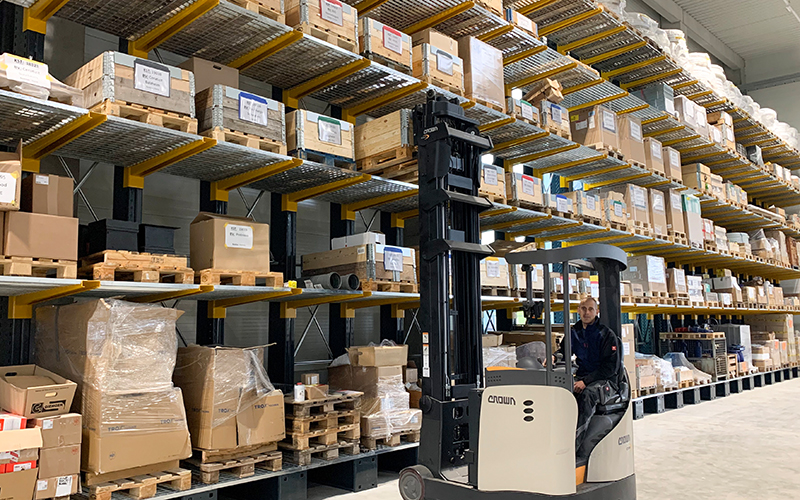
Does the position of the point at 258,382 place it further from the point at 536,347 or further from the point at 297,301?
the point at 536,347

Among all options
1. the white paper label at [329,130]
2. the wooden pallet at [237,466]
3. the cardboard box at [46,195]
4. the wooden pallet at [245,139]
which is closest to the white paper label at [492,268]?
the white paper label at [329,130]

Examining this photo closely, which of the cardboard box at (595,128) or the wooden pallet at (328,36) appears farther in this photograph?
the cardboard box at (595,128)

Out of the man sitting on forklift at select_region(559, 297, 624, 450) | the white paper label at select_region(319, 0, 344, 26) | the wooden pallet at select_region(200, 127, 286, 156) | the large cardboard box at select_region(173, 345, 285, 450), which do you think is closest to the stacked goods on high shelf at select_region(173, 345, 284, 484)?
the large cardboard box at select_region(173, 345, 285, 450)

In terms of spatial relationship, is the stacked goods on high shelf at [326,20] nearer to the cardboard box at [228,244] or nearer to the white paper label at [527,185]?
the cardboard box at [228,244]

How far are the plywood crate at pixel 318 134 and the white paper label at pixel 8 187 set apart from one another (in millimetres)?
2421

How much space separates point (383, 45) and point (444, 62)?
854 millimetres

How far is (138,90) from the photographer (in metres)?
4.92

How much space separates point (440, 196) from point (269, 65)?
2.89 m

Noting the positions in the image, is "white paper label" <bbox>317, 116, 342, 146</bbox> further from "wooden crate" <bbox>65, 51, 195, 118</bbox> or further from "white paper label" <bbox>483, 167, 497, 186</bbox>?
"white paper label" <bbox>483, 167, 497, 186</bbox>

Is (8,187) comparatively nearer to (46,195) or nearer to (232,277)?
(46,195)

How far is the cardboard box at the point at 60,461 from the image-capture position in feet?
13.3

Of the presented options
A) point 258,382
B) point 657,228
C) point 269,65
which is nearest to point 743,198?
point 657,228

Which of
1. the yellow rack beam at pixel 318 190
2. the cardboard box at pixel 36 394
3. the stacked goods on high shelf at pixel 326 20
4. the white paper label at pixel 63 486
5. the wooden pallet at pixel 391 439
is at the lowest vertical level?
the wooden pallet at pixel 391 439

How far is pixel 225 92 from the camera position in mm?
5477
